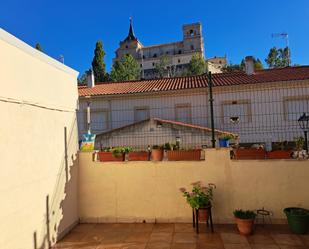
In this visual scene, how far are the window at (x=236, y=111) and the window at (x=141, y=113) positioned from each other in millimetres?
4802

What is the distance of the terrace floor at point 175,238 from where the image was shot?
12.8ft

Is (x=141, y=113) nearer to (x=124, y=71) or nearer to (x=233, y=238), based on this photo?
(x=233, y=238)

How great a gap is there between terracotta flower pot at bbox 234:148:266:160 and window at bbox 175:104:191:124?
9.86 meters

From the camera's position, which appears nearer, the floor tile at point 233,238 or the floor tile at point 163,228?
the floor tile at point 233,238

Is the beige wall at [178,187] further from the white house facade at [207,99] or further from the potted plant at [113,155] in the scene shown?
the white house facade at [207,99]

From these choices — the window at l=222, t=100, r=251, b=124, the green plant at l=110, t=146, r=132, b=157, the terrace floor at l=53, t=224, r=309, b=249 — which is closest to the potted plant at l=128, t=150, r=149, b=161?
the green plant at l=110, t=146, r=132, b=157

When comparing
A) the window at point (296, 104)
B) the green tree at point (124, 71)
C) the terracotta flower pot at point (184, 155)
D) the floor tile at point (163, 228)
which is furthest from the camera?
the green tree at point (124, 71)

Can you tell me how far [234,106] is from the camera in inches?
568

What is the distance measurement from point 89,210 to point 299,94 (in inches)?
532

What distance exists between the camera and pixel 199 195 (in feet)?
14.8

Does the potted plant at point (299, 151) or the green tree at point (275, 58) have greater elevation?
the green tree at point (275, 58)

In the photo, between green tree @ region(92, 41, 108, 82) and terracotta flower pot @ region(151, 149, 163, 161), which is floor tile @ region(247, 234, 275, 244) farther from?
green tree @ region(92, 41, 108, 82)

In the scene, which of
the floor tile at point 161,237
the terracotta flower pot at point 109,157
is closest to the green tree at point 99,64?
the terracotta flower pot at point 109,157

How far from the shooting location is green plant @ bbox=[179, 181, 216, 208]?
14.6ft
